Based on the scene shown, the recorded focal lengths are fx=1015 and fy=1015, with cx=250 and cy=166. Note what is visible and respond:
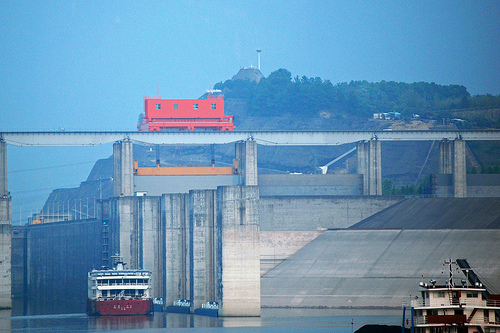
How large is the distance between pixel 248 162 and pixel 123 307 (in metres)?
31.7

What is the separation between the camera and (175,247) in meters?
99.2

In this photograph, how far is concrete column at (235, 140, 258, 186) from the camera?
4545 inches

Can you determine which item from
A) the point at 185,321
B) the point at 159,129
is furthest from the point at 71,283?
the point at 185,321

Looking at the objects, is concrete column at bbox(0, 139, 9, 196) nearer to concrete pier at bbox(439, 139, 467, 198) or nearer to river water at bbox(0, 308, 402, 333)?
river water at bbox(0, 308, 402, 333)

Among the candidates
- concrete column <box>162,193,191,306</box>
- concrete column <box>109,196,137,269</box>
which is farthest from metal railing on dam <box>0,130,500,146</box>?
concrete column <box>162,193,191,306</box>

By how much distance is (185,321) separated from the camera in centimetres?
8306

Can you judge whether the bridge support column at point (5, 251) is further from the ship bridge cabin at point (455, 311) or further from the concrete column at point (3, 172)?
the ship bridge cabin at point (455, 311)

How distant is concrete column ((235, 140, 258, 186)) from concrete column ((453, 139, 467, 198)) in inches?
919

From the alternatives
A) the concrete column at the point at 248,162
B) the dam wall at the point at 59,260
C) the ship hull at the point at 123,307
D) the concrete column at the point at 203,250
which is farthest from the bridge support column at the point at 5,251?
the concrete column at the point at 248,162

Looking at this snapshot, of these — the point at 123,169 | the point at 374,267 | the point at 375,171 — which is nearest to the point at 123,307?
the point at 374,267

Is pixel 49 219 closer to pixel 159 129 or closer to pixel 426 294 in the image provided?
pixel 159 129

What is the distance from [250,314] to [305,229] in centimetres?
3121

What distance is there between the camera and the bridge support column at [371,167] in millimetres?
117688

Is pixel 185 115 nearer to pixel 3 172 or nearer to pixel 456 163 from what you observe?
pixel 3 172
